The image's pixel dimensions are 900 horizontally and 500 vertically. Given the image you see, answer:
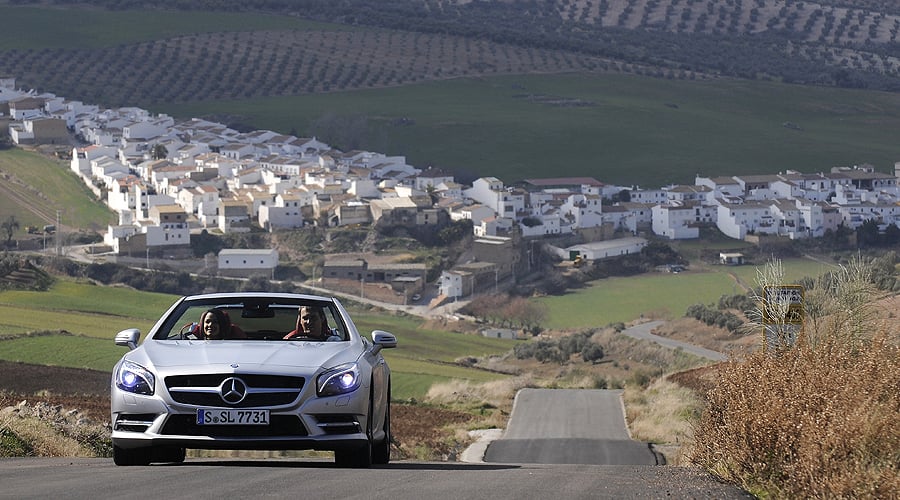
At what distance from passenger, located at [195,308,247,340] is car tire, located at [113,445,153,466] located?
85 cm

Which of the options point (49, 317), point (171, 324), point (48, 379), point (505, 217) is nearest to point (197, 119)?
point (505, 217)

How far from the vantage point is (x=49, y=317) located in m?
49.6

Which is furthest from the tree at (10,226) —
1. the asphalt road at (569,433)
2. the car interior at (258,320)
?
the car interior at (258,320)

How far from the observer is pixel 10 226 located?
8069 centimetres

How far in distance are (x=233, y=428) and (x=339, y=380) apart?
73 cm

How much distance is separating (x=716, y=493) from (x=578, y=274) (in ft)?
232

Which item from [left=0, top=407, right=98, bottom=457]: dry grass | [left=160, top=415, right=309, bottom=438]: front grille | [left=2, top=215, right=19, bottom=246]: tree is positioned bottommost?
[left=2, top=215, right=19, bottom=246]: tree

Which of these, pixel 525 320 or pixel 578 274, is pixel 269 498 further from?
pixel 578 274

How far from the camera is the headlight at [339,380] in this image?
31.1 feet

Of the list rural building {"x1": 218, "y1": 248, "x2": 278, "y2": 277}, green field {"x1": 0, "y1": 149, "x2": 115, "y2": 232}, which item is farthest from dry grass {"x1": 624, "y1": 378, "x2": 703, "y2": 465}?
green field {"x1": 0, "y1": 149, "x2": 115, "y2": 232}

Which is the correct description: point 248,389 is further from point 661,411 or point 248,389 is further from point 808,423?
point 661,411

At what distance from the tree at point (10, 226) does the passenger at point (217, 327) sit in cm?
7126

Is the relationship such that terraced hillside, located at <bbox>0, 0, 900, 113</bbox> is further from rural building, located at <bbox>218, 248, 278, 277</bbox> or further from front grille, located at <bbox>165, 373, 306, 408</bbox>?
front grille, located at <bbox>165, 373, 306, 408</bbox>

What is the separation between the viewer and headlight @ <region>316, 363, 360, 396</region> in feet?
31.1
